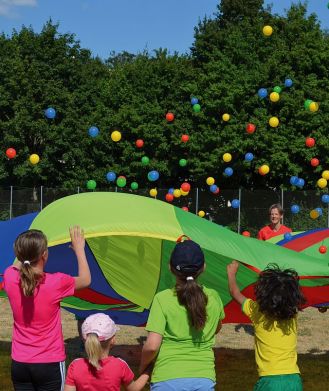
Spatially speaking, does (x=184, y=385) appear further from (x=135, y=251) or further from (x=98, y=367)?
(x=135, y=251)

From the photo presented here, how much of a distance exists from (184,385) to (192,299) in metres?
0.35

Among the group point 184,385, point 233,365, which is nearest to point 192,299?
point 184,385

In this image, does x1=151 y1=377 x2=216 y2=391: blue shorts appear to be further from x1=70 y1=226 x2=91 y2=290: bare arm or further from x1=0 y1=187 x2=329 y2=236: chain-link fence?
x1=0 y1=187 x2=329 y2=236: chain-link fence

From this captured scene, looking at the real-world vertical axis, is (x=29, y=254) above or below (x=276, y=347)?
above

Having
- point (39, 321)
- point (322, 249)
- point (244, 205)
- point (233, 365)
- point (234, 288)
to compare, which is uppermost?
point (244, 205)

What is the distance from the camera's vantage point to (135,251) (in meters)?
5.02

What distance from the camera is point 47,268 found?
5.10 meters

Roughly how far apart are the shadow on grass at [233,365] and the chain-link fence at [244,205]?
10.0 m

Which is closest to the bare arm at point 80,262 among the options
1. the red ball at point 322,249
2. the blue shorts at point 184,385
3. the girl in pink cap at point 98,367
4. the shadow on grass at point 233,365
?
the girl in pink cap at point 98,367

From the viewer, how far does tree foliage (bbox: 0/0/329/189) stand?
1897 centimetres

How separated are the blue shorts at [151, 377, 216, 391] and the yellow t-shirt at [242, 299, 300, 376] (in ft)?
1.37

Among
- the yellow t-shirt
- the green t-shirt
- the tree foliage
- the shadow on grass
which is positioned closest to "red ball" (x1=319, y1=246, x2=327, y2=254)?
the shadow on grass

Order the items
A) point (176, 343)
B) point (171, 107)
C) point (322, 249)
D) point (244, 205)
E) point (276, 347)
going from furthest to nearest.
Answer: point (171, 107)
point (244, 205)
point (322, 249)
point (276, 347)
point (176, 343)

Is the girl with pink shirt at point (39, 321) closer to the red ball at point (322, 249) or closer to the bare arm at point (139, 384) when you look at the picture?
the bare arm at point (139, 384)
